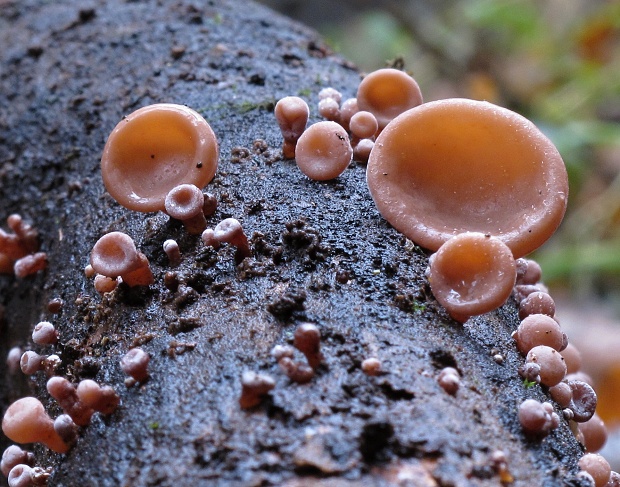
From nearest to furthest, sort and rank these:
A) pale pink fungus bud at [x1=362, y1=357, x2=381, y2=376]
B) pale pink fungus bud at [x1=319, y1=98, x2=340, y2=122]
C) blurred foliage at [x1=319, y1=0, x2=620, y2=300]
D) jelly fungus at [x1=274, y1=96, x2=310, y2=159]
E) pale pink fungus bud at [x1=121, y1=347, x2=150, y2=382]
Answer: pale pink fungus bud at [x1=362, y1=357, x2=381, y2=376] < pale pink fungus bud at [x1=121, y1=347, x2=150, y2=382] < jelly fungus at [x1=274, y1=96, x2=310, y2=159] < pale pink fungus bud at [x1=319, y1=98, x2=340, y2=122] < blurred foliage at [x1=319, y1=0, x2=620, y2=300]

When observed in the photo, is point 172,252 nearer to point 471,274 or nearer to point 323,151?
point 323,151

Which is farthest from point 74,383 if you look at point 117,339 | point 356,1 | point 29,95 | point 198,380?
point 356,1

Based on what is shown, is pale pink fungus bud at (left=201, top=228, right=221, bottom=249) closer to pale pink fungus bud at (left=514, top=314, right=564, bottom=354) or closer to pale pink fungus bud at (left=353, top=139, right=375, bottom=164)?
pale pink fungus bud at (left=353, top=139, right=375, bottom=164)

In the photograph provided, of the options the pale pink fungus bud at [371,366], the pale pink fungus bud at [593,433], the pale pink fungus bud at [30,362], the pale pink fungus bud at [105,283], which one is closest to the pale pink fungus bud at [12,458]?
the pale pink fungus bud at [30,362]

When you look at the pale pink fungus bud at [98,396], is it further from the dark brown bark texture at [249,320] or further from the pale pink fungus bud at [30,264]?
the pale pink fungus bud at [30,264]

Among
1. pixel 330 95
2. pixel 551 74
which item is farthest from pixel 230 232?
pixel 551 74

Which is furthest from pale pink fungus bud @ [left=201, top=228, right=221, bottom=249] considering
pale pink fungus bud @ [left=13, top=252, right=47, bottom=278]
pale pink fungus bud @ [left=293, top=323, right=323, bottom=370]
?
pale pink fungus bud @ [left=13, top=252, right=47, bottom=278]
